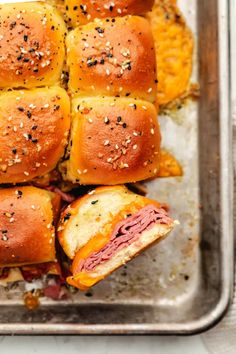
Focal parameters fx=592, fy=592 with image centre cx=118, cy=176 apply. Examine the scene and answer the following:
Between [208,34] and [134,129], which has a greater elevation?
[208,34]

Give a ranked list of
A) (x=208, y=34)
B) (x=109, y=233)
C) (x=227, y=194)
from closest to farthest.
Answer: (x=109, y=233), (x=227, y=194), (x=208, y=34)

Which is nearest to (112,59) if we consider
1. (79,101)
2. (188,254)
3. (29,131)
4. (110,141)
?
(79,101)

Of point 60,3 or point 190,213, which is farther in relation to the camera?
point 190,213

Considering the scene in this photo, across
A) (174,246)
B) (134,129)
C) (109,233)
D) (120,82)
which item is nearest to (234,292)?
(174,246)

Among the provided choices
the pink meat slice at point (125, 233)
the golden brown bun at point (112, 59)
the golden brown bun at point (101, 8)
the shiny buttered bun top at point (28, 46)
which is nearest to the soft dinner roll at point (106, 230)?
the pink meat slice at point (125, 233)

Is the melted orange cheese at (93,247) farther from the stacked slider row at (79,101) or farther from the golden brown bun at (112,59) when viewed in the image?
the golden brown bun at (112,59)

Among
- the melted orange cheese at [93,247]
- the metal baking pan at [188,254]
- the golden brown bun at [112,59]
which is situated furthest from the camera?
the metal baking pan at [188,254]

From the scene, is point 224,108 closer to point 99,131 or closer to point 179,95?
point 179,95
